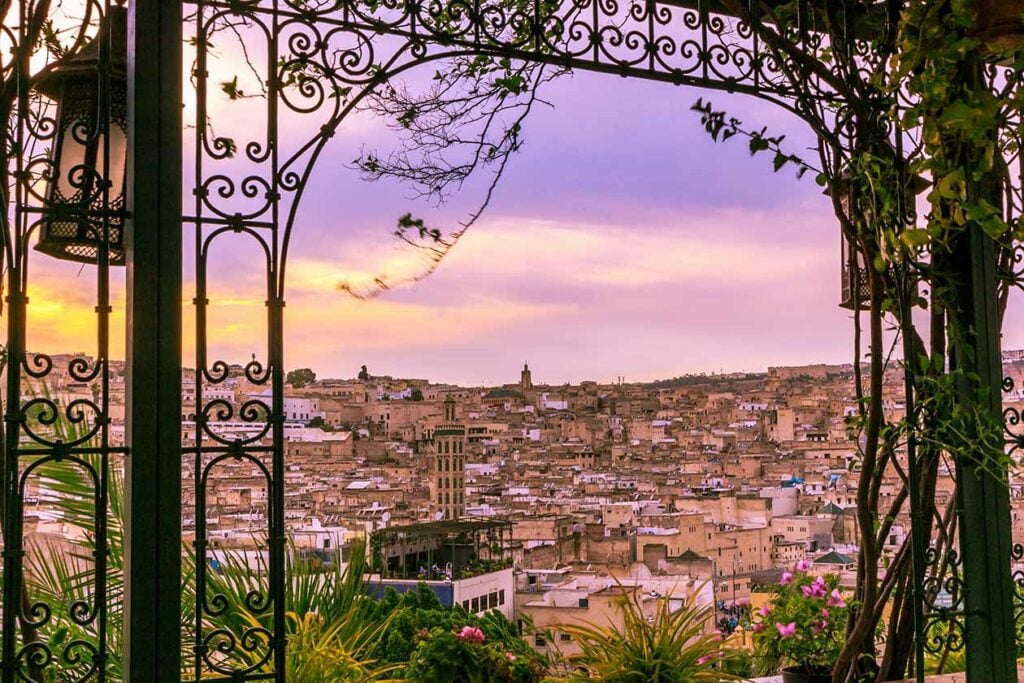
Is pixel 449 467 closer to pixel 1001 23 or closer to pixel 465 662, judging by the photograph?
pixel 465 662

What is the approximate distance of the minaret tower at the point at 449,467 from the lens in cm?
321

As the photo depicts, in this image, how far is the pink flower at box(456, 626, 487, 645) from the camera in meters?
2.87

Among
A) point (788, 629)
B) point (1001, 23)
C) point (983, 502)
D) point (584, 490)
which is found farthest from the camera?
point (584, 490)

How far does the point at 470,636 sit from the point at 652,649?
0.59 meters

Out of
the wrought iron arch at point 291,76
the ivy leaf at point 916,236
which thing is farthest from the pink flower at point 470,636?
the ivy leaf at point 916,236

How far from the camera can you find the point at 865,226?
2.64 metres

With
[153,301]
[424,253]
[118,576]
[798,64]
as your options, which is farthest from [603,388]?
[153,301]

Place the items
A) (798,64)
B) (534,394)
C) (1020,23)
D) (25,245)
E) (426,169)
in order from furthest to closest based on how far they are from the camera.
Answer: (534,394), (426,169), (798,64), (1020,23), (25,245)

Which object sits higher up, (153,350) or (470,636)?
(153,350)

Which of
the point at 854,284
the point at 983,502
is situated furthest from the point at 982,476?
the point at 854,284

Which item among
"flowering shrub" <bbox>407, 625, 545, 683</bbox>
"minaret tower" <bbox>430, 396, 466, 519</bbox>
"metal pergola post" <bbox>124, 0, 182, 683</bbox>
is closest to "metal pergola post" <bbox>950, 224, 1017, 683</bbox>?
"flowering shrub" <bbox>407, 625, 545, 683</bbox>

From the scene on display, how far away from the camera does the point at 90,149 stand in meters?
1.87

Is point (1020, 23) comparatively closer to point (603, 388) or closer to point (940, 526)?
point (940, 526)

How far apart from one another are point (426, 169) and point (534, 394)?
934 mm
